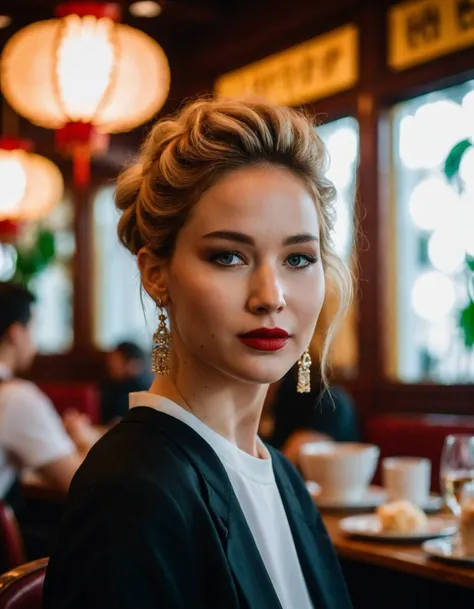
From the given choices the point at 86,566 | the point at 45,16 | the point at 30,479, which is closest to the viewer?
the point at 86,566

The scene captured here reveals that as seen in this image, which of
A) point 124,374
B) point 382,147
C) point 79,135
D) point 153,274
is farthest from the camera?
point 124,374

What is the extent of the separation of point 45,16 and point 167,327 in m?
5.28

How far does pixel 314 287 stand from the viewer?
3.70 feet

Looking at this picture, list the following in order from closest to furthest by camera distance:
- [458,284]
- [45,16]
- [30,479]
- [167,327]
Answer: [167,327] < [30,479] < [458,284] < [45,16]

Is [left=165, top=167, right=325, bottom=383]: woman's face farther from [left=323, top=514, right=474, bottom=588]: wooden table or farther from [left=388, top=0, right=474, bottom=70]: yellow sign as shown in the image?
[left=388, top=0, right=474, bottom=70]: yellow sign

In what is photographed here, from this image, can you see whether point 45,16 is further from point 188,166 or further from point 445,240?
point 188,166

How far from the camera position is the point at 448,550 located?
1662 mm

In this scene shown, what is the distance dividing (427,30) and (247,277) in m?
3.33

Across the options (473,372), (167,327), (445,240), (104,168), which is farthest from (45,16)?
(167,327)

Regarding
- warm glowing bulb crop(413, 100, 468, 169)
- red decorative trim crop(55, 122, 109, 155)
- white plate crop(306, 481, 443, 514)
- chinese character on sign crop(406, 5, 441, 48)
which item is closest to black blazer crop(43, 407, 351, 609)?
white plate crop(306, 481, 443, 514)

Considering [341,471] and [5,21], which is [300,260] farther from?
[5,21]

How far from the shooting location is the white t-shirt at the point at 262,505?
1.13 metres

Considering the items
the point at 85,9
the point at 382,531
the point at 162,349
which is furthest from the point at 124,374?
the point at 162,349

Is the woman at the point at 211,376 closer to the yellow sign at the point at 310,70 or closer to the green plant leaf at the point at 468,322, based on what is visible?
the green plant leaf at the point at 468,322
